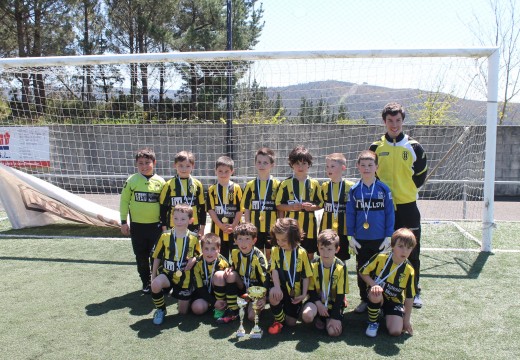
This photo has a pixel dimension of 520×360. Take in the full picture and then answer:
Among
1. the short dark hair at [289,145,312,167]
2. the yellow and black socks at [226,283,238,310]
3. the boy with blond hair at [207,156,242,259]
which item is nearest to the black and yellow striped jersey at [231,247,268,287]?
the yellow and black socks at [226,283,238,310]

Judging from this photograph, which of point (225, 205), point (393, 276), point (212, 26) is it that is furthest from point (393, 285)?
point (212, 26)

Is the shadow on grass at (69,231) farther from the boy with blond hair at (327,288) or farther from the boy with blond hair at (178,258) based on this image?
the boy with blond hair at (327,288)

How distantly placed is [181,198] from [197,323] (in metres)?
1.27

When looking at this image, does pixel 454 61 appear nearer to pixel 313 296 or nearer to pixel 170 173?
pixel 313 296

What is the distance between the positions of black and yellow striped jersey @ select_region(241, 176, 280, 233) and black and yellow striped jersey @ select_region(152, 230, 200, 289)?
2.05ft

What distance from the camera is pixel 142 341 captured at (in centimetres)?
336

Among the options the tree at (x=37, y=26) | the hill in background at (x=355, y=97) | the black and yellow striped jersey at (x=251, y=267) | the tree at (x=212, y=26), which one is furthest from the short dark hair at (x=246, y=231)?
the tree at (x=37, y=26)

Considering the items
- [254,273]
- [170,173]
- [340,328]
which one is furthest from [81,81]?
[340,328]

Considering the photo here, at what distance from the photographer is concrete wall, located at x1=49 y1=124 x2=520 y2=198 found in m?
9.14

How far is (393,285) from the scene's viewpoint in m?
3.50

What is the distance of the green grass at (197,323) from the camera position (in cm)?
317

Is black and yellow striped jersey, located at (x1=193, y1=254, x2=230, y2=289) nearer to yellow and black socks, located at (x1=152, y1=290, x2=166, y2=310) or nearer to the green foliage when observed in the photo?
yellow and black socks, located at (x1=152, y1=290, x2=166, y2=310)

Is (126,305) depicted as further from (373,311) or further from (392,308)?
(392,308)

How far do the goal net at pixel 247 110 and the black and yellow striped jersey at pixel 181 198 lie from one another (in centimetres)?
193
